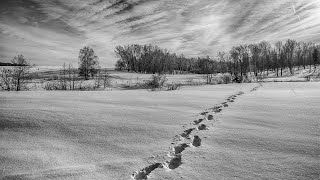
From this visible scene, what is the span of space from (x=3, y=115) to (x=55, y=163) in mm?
1926

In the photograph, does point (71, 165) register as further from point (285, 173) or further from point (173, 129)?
point (285, 173)

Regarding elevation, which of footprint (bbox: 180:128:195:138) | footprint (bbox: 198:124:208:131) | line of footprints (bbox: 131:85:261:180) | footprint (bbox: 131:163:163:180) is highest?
footprint (bbox: 198:124:208:131)

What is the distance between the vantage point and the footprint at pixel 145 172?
207 centimetres

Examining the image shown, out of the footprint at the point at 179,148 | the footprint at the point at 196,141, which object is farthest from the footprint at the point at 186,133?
the footprint at the point at 179,148

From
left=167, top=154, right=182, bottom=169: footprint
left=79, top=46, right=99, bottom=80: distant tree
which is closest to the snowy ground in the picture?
left=167, top=154, right=182, bottom=169: footprint

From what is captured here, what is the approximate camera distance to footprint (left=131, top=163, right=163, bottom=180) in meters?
2.07

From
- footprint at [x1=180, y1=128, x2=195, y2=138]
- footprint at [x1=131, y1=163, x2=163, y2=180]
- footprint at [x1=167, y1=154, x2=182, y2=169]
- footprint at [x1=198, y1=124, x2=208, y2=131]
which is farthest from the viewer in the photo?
footprint at [x1=198, y1=124, x2=208, y2=131]

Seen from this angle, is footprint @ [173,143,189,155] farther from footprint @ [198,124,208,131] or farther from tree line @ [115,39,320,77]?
tree line @ [115,39,320,77]

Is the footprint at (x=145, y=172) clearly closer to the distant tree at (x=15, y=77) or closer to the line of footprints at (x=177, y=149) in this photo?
the line of footprints at (x=177, y=149)

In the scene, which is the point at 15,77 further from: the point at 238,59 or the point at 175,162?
the point at 238,59

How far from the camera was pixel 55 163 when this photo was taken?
218cm

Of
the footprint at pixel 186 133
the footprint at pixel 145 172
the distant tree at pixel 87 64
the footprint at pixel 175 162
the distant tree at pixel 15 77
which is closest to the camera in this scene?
the footprint at pixel 145 172

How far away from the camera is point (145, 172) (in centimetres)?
217

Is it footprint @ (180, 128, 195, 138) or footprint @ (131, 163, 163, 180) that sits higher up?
footprint @ (180, 128, 195, 138)
